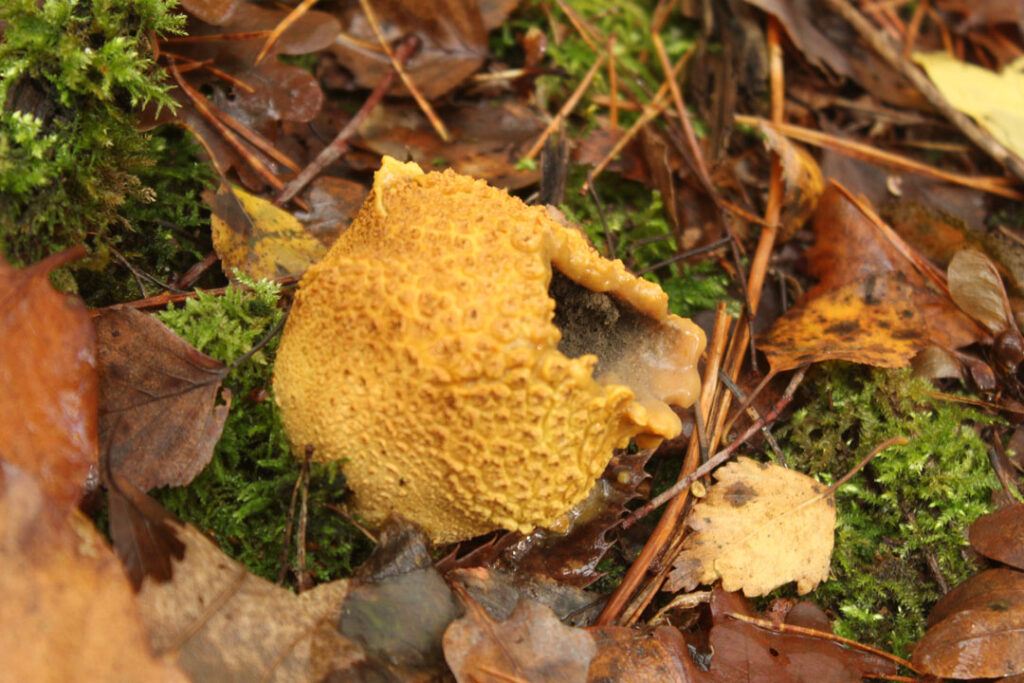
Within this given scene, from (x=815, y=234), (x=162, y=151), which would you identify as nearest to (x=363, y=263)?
(x=162, y=151)

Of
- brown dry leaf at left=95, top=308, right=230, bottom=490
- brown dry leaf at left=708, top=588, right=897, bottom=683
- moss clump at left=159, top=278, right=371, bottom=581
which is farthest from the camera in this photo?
brown dry leaf at left=708, top=588, right=897, bottom=683

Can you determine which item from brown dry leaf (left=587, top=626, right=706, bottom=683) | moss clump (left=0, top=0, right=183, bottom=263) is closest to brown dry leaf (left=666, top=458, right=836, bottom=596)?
brown dry leaf (left=587, top=626, right=706, bottom=683)

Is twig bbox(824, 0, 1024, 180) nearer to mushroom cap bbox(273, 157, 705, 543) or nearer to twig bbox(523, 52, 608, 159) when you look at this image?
twig bbox(523, 52, 608, 159)

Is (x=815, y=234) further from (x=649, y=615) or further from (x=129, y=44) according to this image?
(x=129, y=44)

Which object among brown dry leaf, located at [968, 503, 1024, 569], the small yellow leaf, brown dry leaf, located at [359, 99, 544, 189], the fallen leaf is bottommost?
brown dry leaf, located at [968, 503, 1024, 569]

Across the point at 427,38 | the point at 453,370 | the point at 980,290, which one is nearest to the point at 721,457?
the point at 453,370
